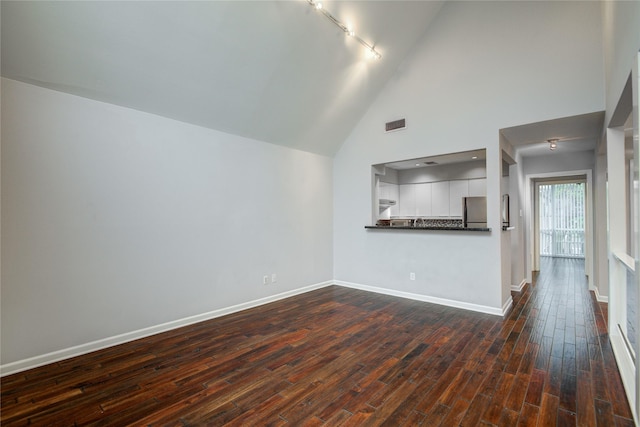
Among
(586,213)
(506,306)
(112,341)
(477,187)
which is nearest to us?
(112,341)

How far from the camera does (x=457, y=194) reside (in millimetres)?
6555

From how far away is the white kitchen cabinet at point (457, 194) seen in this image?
6473 millimetres

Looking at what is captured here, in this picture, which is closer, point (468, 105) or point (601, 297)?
point (468, 105)

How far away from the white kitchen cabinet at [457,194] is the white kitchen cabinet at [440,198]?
0.09 meters

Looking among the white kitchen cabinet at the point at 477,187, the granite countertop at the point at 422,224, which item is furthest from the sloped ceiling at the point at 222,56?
the white kitchen cabinet at the point at 477,187

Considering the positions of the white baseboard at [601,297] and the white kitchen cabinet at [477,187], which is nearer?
the white baseboard at [601,297]

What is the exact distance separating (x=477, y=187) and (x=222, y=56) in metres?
5.53

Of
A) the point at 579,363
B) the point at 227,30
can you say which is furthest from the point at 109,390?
the point at 579,363

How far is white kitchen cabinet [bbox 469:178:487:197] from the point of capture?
6.23 meters

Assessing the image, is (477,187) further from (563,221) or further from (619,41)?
(563,221)

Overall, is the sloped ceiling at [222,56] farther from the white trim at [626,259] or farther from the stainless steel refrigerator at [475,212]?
the white trim at [626,259]

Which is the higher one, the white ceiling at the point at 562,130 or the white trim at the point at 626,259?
the white ceiling at the point at 562,130

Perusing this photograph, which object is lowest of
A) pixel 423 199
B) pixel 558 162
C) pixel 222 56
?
pixel 423 199

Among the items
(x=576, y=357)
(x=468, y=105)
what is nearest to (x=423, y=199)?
(x=468, y=105)
